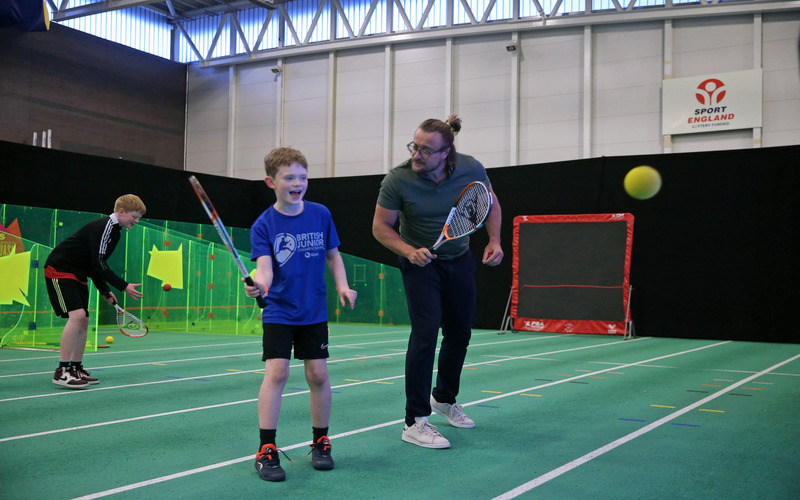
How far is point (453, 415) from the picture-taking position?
409 cm

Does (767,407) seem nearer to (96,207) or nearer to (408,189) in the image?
(408,189)

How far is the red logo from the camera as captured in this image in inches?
573

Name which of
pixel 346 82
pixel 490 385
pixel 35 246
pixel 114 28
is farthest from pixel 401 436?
pixel 114 28

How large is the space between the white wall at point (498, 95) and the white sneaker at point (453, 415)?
12050mm

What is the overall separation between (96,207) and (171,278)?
1.96m

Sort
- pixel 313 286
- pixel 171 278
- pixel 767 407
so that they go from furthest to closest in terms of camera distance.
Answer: pixel 171 278 < pixel 767 407 < pixel 313 286

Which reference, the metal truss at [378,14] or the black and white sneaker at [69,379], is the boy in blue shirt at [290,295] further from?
the metal truss at [378,14]

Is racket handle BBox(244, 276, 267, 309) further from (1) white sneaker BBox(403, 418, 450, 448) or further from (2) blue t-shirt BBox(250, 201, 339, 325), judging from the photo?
(1) white sneaker BBox(403, 418, 450, 448)

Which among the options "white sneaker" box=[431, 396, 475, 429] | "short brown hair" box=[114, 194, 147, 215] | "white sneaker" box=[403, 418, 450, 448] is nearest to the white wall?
"short brown hair" box=[114, 194, 147, 215]

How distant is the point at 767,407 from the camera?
4875mm

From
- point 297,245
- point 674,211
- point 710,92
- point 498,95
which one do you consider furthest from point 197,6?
point 297,245

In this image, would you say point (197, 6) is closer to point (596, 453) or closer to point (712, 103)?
point (712, 103)

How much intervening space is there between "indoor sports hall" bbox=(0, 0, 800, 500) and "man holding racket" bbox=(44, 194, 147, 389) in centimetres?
32

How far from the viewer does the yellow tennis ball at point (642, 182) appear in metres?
11.7
